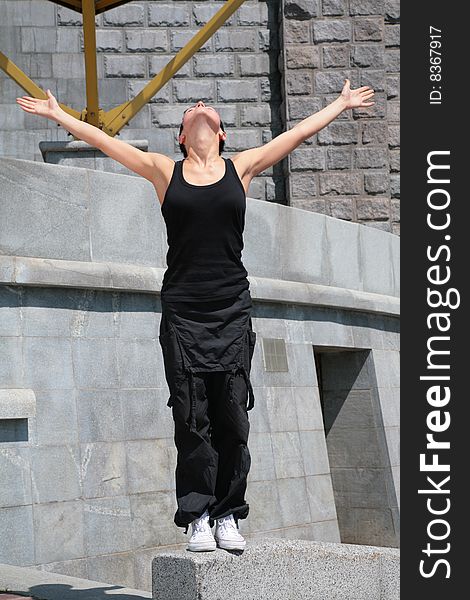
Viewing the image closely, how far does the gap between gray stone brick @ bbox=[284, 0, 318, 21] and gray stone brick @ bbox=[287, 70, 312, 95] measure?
644 millimetres

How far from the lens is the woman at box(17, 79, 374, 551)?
16.0 ft

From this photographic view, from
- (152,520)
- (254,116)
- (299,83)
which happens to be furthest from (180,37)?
(152,520)

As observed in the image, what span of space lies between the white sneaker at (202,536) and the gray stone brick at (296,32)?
32.0ft

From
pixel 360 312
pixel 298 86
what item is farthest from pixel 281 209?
pixel 298 86

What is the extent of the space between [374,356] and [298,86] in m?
4.31

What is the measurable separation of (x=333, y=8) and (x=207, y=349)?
9.89m

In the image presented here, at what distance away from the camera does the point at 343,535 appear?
10.7 meters

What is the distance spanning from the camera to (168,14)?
45.5 ft

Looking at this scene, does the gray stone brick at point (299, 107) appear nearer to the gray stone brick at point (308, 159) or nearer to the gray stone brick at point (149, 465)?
the gray stone brick at point (308, 159)

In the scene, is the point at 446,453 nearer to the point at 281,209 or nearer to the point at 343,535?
the point at 281,209

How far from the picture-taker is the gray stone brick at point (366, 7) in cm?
1405

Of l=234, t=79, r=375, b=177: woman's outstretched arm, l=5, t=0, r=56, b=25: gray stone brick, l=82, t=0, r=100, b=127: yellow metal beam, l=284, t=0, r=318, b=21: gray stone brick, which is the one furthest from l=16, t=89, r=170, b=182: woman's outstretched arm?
l=284, t=0, r=318, b=21: gray stone brick

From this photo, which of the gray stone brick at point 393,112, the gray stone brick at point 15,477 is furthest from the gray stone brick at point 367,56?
the gray stone brick at point 15,477

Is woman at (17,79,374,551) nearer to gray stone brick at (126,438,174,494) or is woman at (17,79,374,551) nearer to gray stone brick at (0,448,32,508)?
gray stone brick at (0,448,32,508)
